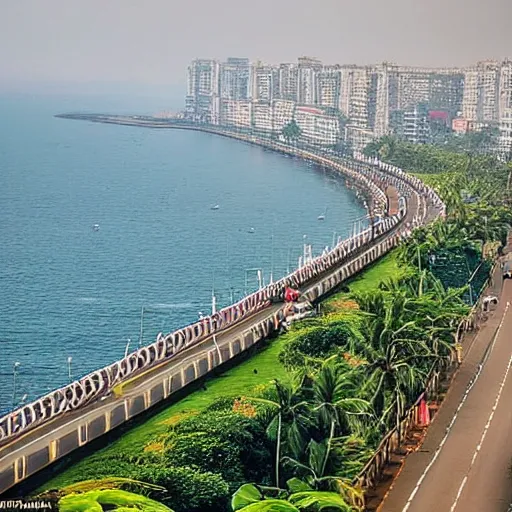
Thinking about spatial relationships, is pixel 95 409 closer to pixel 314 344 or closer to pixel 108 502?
pixel 314 344

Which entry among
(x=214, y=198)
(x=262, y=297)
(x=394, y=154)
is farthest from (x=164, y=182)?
(x=262, y=297)

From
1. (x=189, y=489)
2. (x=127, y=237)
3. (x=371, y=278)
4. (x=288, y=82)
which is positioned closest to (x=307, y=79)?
(x=288, y=82)

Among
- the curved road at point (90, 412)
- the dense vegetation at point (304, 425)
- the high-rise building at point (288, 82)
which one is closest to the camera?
the dense vegetation at point (304, 425)

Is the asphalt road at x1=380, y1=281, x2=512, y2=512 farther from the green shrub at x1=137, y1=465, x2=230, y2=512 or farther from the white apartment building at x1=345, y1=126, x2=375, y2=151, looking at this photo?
the white apartment building at x1=345, y1=126, x2=375, y2=151

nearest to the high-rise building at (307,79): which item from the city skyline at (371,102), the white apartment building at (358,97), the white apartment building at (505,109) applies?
the city skyline at (371,102)

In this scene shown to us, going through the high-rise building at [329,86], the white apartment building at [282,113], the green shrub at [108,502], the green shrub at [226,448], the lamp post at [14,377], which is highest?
the high-rise building at [329,86]

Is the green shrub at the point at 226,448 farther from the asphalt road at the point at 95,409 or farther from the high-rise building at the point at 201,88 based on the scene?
the high-rise building at the point at 201,88
